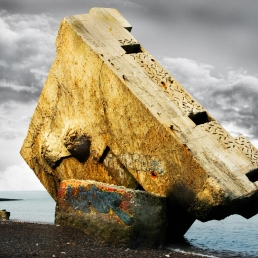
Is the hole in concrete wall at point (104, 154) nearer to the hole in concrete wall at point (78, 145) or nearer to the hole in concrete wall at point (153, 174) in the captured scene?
the hole in concrete wall at point (78, 145)

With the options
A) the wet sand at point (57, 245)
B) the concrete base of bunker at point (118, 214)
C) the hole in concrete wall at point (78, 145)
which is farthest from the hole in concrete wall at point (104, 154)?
the wet sand at point (57, 245)

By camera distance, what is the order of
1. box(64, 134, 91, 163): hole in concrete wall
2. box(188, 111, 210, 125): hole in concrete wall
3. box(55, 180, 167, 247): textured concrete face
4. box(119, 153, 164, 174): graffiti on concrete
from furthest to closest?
1. box(64, 134, 91, 163): hole in concrete wall
2. box(188, 111, 210, 125): hole in concrete wall
3. box(119, 153, 164, 174): graffiti on concrete
4. box(55, 180, 167, 247): textured concrete face

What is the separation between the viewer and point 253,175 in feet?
26.3

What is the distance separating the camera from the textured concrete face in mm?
7195

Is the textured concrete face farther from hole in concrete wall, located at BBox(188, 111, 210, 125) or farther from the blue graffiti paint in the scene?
hole in concrete wall, located at BBox(188, 111, 210, 125)

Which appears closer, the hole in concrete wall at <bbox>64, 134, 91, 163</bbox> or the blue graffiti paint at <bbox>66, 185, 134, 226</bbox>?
the blue graffiti paint at <bbox>66, 185, 134, 226</bbox>

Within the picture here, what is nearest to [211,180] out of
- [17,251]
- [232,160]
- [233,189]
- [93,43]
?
[233,189]

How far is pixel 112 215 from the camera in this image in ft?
24.1

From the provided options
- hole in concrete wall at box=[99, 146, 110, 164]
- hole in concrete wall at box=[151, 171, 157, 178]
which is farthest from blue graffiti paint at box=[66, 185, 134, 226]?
hole in concrete wall at box=[99, 146, 110, 164]

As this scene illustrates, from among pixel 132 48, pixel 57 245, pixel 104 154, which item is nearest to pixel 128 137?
pixel 104 154

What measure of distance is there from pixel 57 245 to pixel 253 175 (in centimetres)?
365

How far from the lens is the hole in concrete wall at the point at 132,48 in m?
9.75

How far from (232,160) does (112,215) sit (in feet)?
7.61

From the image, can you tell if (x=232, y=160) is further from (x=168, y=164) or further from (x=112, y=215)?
(x=112, y=215)
